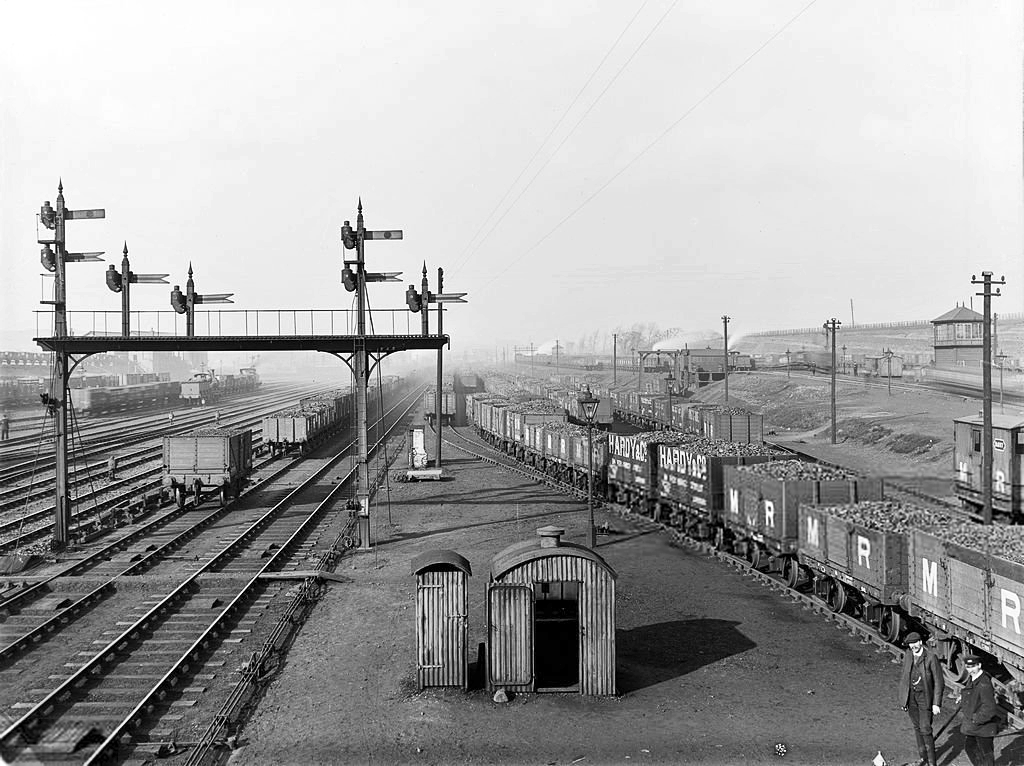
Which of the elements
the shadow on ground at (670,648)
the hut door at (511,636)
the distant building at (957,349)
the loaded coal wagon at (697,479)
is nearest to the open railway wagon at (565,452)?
the loaded coal wagon at (697,479)

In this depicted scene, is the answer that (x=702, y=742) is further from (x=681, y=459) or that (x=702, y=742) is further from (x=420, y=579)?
(x=681, y=459)

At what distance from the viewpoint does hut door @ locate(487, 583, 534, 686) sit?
42.8 feet

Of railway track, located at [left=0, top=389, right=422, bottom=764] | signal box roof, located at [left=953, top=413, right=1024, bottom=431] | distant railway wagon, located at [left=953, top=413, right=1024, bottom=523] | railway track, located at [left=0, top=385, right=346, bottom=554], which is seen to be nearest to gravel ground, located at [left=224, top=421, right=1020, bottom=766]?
railway track, located at [left=0, top=389, right=422, bottom=764]

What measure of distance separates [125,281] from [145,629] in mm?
13135

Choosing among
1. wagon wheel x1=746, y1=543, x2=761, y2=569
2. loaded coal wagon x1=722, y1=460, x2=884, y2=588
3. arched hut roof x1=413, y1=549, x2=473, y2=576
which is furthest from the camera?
wagon wheel x1=746, y1=543, x2=761, y2=569

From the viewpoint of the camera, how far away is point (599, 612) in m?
13.2

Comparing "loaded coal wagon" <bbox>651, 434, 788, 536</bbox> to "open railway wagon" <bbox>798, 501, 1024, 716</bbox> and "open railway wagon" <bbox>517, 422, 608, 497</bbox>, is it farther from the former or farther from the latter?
"open railway wagon" <bbox>798, 501, 1024, 716</bbox>

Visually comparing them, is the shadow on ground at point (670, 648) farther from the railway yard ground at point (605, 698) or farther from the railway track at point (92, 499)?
the railway track at point (92, 499)

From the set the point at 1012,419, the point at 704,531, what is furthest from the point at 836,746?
the point at 1012,419

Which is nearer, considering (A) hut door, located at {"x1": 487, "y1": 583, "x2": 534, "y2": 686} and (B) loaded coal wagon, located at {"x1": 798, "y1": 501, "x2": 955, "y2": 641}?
(A) hut door, located at {"x1": 487, "y1": 583, "x2": 534, "y2": 686}

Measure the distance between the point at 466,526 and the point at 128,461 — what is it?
28.1 m

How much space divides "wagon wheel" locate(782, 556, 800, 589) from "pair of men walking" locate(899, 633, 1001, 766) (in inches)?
335

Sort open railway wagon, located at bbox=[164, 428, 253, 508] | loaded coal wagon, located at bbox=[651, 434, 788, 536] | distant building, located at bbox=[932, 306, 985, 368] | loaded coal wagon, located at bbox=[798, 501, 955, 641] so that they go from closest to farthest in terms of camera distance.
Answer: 1. loaded coal wagon, located at bbox=[798, 501, 955, 641]
2. loaded coal wagon, located at bbox=[651, 434, 788, 536]
3. open railway wagon, located at bbox=[164, 428, 253, 508]
4. distant building, located at bbox=[932, 306, 985, 368]

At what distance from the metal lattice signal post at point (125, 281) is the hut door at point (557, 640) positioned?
18136 mm
